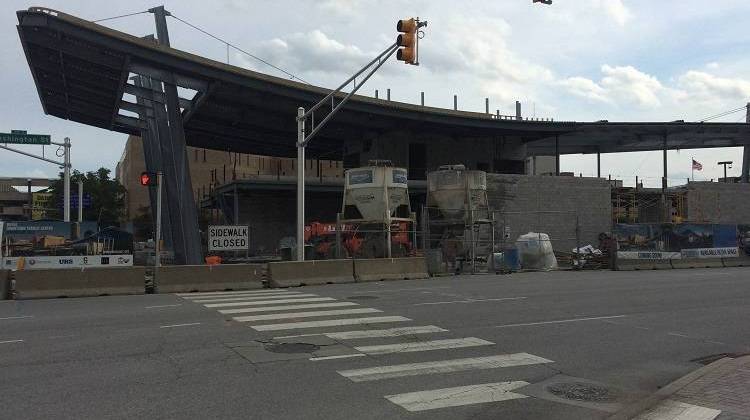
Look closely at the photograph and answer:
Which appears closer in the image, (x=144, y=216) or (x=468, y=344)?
(x=468, y=344)

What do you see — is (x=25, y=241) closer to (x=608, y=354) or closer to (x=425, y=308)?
(x=425, y=308)

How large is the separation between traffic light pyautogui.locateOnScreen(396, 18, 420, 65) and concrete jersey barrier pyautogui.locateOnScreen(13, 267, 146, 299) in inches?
370

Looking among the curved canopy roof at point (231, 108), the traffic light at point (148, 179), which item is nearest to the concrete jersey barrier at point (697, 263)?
the curved canopy roof at point (231, 108)

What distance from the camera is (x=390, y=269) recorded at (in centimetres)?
2183

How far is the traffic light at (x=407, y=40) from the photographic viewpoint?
16562 millimetres

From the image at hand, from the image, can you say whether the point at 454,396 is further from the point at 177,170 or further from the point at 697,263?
the point at 177,170

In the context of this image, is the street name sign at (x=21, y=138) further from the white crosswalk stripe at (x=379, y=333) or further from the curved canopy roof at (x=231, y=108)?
the white crosswalk stripe at (x=379, y=333)

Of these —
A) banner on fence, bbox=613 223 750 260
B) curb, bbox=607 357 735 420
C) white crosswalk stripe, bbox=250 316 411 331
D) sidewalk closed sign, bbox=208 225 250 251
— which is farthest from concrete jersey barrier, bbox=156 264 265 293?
banner on fence, bbox=613 223 750 260

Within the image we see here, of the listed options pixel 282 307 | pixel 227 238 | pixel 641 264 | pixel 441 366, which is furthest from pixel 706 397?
pixel 641 264

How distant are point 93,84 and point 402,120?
1981cm

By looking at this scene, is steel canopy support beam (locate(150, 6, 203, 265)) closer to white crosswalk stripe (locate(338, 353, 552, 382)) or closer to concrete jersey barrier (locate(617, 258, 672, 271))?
concrete jersey barrier (locate(617, 258, 672, 271))

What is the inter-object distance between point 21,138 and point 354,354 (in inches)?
1101

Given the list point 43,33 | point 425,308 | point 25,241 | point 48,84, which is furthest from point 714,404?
point 48,84

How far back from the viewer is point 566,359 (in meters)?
8.37
